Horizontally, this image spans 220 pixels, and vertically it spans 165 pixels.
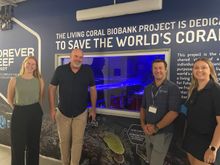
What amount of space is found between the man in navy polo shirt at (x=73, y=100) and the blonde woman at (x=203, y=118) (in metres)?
1.35

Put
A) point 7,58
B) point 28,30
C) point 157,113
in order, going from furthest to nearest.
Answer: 1. point 7,58
2. point 28,30
3. point 157,113

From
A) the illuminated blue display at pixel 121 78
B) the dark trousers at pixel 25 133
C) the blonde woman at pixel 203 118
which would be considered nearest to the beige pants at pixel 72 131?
the dark trousers at pixel 25 133

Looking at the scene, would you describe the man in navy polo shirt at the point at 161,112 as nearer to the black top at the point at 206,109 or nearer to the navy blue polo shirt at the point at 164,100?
the navy blue polo shirt at the point at 164,100

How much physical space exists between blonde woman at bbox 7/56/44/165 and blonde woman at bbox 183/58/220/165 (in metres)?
1.80

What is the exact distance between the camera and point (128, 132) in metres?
3.14

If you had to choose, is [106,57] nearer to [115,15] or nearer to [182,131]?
[115,15]

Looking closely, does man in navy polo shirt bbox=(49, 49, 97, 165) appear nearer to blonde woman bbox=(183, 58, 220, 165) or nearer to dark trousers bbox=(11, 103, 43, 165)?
dark trousers bbox=(11, 103, 43, 165)

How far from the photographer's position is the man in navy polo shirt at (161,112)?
2.43 m

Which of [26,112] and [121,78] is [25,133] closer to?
[26,112]

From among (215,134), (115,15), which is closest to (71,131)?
(115,15)

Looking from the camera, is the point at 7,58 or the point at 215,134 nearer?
the point at 215,134

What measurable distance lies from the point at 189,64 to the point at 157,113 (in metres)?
0.67

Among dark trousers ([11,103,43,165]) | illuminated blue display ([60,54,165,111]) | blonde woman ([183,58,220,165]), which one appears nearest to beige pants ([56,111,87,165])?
dark trousers ([11,103,43,165])

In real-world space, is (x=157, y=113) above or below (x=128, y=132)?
above
